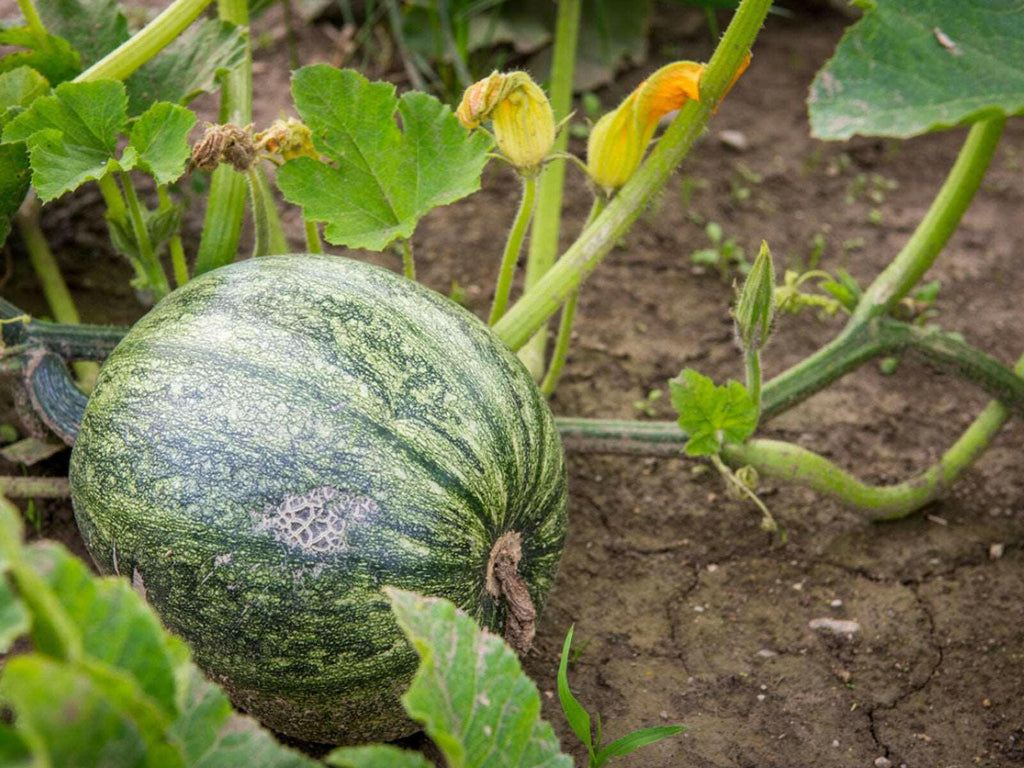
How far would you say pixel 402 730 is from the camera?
77.1 inches

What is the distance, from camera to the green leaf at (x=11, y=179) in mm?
2164

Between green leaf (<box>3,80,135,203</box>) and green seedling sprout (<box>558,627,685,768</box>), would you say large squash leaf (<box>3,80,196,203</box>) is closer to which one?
green leaf (<box>3,80,135,203</box>)

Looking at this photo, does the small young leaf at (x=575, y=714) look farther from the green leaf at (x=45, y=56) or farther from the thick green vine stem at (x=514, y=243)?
the green leaf at (x=45, y=56)

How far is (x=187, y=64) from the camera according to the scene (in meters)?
2.43

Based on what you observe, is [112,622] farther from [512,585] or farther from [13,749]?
[512,585]

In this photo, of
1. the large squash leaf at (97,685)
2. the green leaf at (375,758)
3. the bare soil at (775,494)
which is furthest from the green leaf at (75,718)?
the bare soil at (775,494)

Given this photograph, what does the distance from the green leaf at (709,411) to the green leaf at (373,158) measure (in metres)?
0.58

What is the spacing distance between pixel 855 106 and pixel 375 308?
34.0 inches

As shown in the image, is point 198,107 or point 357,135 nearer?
point 357,135

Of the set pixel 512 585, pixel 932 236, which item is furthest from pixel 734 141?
pixel 512 585

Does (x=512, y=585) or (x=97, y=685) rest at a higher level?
(x=97, y=685)

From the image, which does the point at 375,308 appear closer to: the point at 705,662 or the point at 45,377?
the point at 45,377

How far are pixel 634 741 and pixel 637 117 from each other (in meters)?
1.20

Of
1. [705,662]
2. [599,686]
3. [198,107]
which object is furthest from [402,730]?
[198,107]
